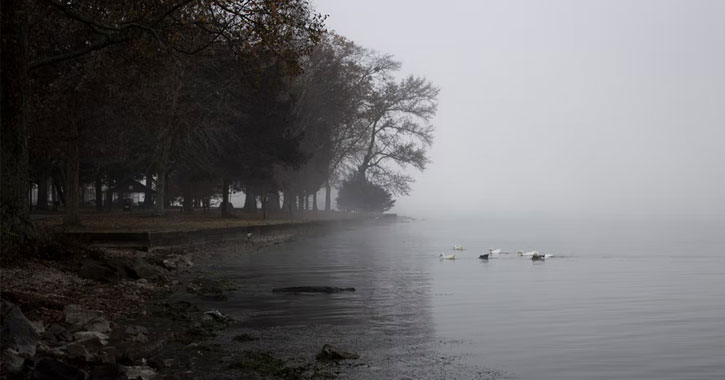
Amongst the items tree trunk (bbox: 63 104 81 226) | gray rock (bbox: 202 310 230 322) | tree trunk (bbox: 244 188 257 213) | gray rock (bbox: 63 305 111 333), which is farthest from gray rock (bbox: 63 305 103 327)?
tree trunk (bbox: 244 188 257 213)

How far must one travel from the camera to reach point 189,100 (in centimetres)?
4753

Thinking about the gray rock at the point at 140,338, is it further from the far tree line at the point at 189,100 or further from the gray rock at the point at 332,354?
the far tree line at the point at 189,100

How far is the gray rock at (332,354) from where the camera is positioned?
38.4 ft

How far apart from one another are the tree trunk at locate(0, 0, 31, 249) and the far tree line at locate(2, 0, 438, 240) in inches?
1.2

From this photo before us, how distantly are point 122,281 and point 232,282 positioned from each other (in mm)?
3968

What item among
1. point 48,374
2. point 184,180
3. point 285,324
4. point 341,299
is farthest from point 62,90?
point 184,180

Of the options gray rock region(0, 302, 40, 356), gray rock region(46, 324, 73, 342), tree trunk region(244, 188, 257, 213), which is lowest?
gray rock region(46, 324, 73, 342)

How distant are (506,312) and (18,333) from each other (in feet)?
37.6

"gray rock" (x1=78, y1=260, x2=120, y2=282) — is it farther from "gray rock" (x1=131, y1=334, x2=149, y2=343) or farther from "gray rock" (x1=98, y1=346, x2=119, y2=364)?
"gray rock" (x1=98, y1=346, x2=119, y2=364)

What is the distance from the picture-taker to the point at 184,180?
6175cm

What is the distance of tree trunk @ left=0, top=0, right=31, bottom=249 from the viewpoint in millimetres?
17766

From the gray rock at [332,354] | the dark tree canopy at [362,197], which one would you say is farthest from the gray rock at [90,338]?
the dark tree canopy at [362,197]

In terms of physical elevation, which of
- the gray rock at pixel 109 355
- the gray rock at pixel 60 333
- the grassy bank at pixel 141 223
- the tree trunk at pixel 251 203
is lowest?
the gray rock at pixel 109 355

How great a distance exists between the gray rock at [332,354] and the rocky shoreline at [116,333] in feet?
0.05
